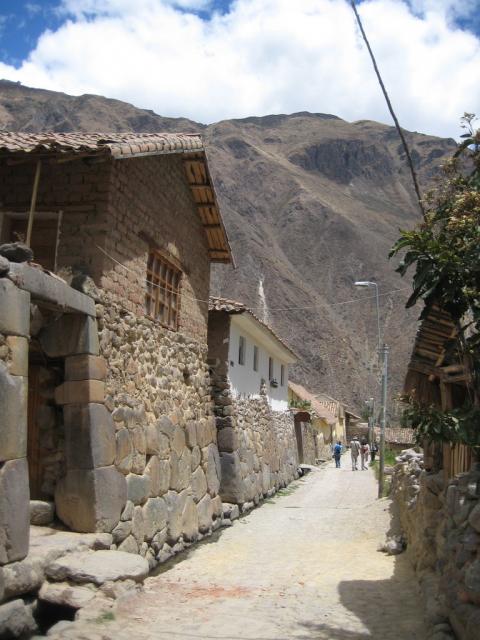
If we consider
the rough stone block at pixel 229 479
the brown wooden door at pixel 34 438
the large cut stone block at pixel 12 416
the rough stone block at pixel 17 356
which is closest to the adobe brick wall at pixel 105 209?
the brown wooden door at pixel 34 438

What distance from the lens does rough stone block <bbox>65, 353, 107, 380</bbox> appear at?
8688 millimetres

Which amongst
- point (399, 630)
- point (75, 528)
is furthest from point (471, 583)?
point (75, 528)

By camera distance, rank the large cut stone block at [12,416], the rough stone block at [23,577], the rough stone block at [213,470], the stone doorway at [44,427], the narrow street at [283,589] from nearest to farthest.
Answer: the rough stone block at [23,577] < the large cut stone block at [12,416] < the narrow street at [283,589] < the stone doorway at [44,427] < the rough stone block at [213,470]

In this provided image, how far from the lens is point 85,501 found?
8.41m

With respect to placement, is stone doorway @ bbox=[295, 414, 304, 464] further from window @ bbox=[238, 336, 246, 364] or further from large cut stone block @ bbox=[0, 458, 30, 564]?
large cut stone block @ bbox=[0, 458, 30, 564]

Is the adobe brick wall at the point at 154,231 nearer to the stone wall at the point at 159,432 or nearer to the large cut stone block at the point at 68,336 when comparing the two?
the stone wall at the point at 159,432

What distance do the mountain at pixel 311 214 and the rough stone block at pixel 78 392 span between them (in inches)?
2261

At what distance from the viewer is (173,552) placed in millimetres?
11148

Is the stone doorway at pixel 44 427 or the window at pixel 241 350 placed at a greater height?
the window at pixel 241 350

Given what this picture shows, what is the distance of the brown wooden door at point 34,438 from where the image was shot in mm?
8781

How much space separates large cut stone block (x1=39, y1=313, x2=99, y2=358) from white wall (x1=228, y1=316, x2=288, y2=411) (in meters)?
7.61

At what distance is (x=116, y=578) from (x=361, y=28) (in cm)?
693

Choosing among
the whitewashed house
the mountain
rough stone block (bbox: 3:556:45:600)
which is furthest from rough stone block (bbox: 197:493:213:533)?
the mountain

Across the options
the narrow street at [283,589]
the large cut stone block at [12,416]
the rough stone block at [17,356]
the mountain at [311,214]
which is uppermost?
the mountain at [311,214]
